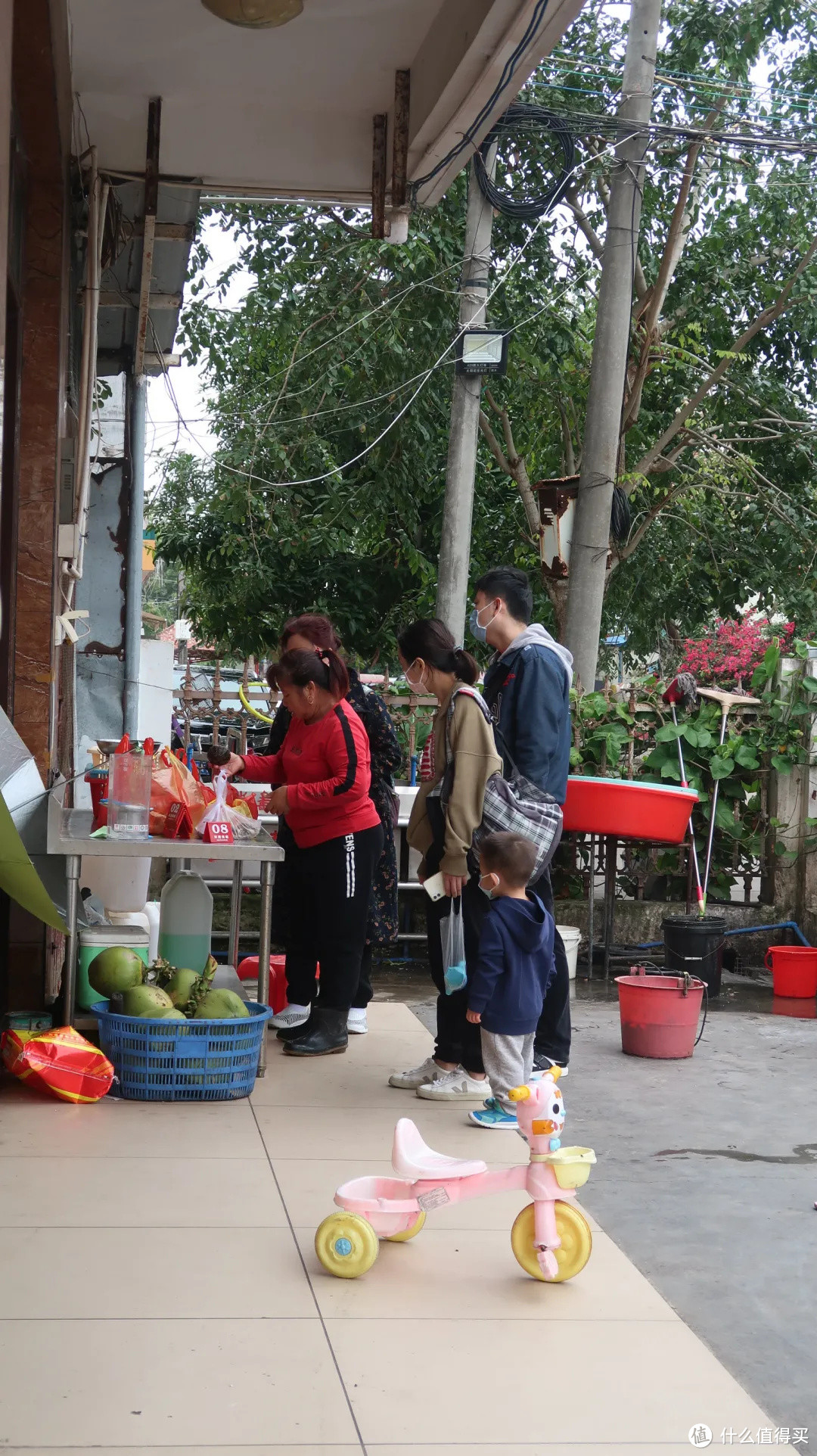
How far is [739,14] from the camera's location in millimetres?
13281

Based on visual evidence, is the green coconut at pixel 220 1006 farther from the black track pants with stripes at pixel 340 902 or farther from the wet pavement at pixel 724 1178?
the wet pavement at pixel 724 1178

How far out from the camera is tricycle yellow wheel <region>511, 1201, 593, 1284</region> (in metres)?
3.23

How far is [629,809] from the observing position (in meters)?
7.56

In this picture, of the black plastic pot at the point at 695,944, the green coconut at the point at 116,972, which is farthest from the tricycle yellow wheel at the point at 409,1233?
the black plastic pot at the point at 695,944

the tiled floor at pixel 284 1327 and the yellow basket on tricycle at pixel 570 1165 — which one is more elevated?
the yellow basket on tricycle at pixel 570 1165

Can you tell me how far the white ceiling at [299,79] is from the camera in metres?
4.90

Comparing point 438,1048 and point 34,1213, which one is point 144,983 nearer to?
point 438,1048

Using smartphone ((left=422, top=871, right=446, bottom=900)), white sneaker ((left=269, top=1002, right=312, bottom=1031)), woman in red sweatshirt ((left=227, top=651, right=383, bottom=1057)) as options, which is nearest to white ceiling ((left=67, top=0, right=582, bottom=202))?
woman in red sweatshirt ((left=227, top=651, right=383, bottom=1057))

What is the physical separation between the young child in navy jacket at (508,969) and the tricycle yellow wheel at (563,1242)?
1094 millimetres

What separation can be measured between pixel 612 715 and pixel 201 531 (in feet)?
28.8

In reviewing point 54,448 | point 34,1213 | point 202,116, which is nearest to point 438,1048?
→ point 34,1213

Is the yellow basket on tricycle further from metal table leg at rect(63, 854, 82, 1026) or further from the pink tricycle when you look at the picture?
metal table leg at rect(63, 854, 82, 1026)

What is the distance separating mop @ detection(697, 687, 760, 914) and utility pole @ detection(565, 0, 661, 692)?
60.7 inches

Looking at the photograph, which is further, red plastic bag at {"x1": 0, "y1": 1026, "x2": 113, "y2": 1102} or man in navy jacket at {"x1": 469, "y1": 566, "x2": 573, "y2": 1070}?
man in navy jacket at {"x1": 469, "y1": 566, "x2": 573, "y2": 1070}
